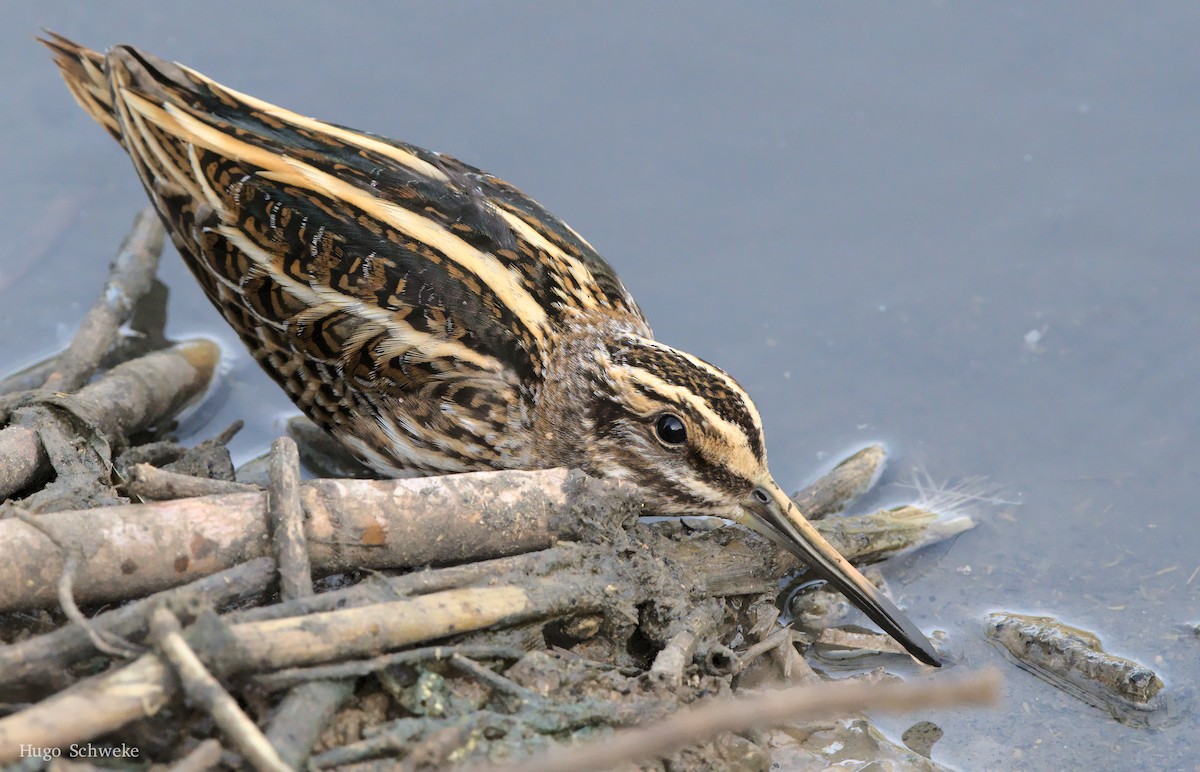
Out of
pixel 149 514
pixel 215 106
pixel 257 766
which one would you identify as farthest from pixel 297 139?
pixel 257 766

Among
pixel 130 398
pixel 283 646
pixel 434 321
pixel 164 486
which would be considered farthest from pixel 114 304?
pixel 283 646

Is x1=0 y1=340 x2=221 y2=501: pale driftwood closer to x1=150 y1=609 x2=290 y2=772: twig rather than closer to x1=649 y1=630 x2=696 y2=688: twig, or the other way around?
x1=150 y1=609 x2=290 y2=772: twig

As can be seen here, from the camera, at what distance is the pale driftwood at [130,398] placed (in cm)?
494

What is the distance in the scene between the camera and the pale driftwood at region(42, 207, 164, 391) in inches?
248

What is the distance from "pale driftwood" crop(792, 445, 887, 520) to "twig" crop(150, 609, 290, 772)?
3.21m

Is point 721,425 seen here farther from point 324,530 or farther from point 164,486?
point 164,486

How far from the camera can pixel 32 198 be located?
8.00 meters

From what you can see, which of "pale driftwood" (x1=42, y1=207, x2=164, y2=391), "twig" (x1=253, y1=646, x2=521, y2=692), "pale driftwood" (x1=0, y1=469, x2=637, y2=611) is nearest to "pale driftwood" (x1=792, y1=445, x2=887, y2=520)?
"pale driftwood" (x1=0, y1=469, x2=637, y2=611)

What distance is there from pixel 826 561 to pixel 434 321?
76.4 inches

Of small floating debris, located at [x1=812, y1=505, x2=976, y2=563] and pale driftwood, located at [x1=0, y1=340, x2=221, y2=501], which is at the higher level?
pale driftwood, located at [x1=0, y1=340, x2=221, y2=501]

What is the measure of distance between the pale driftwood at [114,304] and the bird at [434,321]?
0.82 meters

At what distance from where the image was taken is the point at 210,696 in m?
3.46

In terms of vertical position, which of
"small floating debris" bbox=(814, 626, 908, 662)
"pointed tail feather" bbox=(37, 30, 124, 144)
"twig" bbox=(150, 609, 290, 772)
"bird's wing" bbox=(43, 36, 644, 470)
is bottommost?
"twig" bbox=(150, 609, 290, 772)

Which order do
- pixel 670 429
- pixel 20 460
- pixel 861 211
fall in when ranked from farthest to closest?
pixel 861 211 → pixel 670 429 → pixel 20 460
